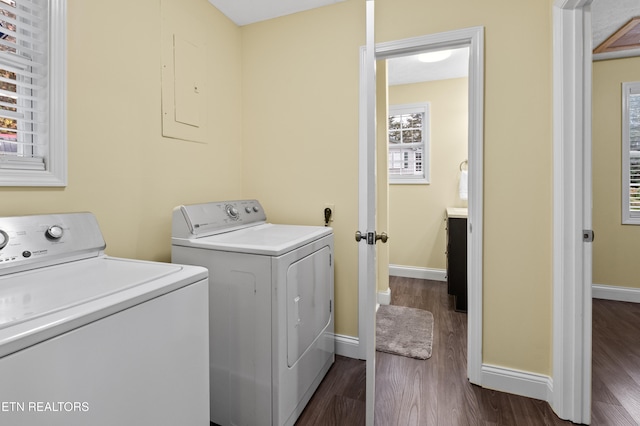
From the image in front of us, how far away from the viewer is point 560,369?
1.58m

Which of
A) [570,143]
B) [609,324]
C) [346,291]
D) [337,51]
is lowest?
[609,324]

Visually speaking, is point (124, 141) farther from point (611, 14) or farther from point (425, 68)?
point (611, 14)

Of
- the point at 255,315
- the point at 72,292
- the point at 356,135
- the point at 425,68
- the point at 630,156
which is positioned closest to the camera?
the point at 72,292

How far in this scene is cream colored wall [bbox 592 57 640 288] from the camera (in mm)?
3055

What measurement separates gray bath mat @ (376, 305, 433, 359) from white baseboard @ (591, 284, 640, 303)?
186cm

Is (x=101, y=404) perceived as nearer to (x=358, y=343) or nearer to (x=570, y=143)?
(x=358, y=343)

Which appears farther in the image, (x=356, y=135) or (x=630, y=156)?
(x=630, y=156)

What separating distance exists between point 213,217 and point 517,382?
1937mm

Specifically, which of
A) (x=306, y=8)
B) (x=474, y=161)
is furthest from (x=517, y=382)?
→ (x=306, y=8)

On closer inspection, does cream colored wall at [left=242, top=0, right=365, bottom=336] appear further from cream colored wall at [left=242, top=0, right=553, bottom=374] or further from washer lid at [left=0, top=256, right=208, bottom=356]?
washer lid at [left=0, top=256, right=208, bottom=356]

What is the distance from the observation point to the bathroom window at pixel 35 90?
117 cm

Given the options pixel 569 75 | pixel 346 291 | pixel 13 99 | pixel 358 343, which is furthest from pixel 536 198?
pixel 13 99

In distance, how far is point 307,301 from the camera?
1.65 m

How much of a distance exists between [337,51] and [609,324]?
3.09m
